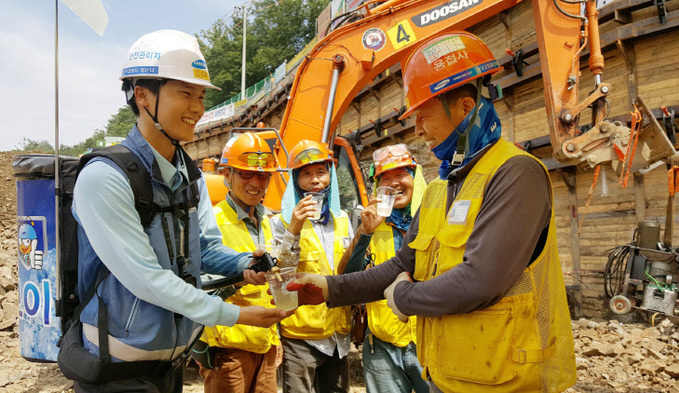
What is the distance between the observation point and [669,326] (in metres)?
6.32

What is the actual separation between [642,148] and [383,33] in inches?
158

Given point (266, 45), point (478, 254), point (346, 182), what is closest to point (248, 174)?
point (478, 254)

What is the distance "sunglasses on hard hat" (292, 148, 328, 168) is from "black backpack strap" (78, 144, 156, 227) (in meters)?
1.81

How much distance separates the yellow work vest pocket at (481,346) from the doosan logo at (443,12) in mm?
5290

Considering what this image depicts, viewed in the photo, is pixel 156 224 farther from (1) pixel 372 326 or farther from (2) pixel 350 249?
(1) pixel 372 326

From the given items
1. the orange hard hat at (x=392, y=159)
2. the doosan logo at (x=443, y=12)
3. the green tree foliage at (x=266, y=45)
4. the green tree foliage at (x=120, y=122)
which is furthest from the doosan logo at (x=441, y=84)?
the green tree foliage at (x=120, y=122)

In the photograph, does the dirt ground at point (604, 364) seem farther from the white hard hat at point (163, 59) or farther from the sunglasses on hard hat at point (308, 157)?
the white hard hat at point (163, 59)

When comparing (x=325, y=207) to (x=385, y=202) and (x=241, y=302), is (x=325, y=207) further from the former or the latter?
(x=241, y=302)

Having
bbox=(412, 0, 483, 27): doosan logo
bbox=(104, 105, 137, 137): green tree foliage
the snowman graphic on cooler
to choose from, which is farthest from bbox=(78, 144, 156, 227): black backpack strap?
bbox=(104, 105, 137, 137): green tree foliage

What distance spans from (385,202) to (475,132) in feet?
4.33

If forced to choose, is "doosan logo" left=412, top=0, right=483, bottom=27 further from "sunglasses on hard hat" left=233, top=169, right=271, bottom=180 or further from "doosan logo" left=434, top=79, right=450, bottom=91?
"doosan logo" left=434, top=79, right=450, bottom=91

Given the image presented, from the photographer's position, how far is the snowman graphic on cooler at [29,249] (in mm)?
3676

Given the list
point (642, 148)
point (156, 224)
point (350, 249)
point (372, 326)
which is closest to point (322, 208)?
point (350, 249)

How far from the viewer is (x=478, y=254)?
1.73 m
